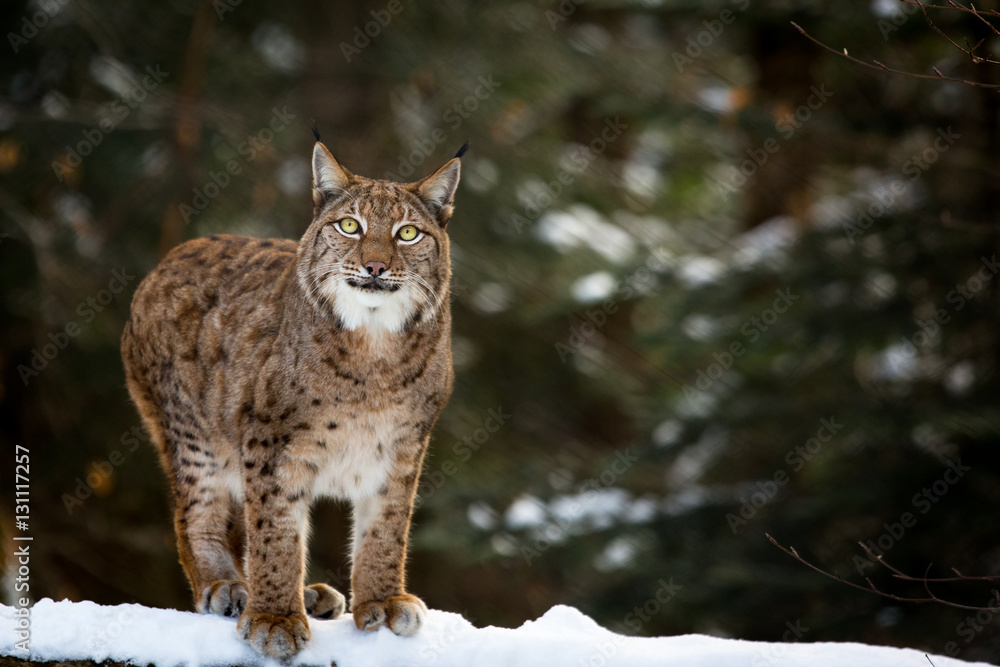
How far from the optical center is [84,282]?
33.4 ft

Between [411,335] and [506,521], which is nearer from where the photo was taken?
[411,335]

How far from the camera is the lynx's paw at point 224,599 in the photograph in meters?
4.83

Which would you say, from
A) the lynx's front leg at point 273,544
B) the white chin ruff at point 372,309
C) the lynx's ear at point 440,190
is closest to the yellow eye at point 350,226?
the white chin ruff at point 372,309

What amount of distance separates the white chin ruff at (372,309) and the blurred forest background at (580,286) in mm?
5340

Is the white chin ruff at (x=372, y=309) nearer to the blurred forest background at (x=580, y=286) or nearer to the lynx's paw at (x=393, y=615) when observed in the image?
the lynx's paw at (x=393, y=615)

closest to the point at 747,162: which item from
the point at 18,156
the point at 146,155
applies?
the point at 146,155

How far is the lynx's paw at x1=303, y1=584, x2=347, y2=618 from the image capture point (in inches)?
203

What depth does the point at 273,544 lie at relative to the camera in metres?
4.55

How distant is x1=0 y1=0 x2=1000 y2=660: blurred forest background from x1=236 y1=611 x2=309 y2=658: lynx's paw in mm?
5191

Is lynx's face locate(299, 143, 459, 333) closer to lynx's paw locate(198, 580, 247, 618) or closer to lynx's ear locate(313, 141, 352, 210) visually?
lynx's ear locate(313, 141, 352, 210)

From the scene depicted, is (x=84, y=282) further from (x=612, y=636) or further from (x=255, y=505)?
(x=612, y=636)

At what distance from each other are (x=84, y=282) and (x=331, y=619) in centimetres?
628

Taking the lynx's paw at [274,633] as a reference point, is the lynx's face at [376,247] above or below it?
above

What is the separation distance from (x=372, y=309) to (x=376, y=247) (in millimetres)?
282
